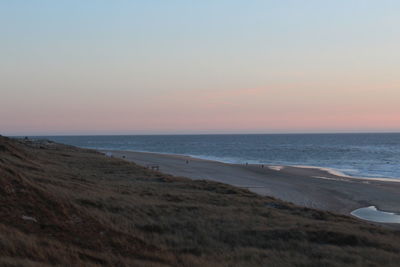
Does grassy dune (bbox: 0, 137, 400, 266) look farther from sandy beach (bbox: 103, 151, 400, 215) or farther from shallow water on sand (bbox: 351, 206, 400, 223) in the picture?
sandy beach (bbox: 103, 151, 400, 215)

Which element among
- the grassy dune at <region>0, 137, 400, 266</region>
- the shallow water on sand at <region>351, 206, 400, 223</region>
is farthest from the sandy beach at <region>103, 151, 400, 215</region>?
the grassy dune at <region>0, 137, 400, 266</region>

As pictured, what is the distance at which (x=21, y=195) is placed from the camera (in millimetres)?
14273

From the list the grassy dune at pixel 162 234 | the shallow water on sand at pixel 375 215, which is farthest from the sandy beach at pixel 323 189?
the grassy dune at pixel 162 234

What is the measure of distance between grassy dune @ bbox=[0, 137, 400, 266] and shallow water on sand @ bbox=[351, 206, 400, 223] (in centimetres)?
618

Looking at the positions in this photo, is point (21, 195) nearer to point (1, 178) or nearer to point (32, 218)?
point (1, 178)

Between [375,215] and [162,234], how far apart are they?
1712cm

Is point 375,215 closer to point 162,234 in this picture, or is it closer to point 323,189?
point 323,189

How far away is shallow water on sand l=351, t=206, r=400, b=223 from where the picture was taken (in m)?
25.6

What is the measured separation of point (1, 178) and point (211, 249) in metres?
6.98

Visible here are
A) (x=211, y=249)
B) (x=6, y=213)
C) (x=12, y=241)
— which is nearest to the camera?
(x=12, y=241)

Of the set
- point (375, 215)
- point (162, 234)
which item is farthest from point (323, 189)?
point (162, 234)

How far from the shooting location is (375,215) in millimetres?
27469

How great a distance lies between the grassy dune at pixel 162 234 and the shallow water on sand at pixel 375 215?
20.3 ft

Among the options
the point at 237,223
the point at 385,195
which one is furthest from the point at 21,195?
the point at 385,195
